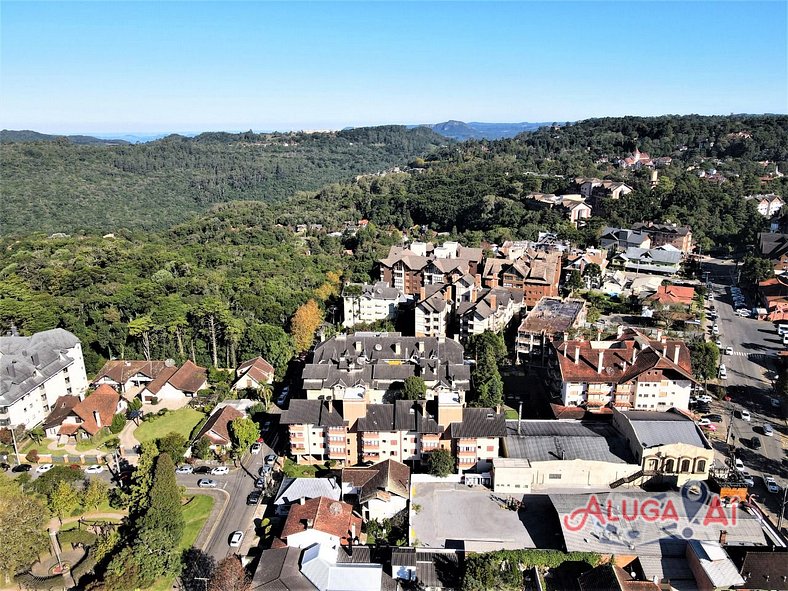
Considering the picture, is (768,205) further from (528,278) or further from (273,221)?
(273,221)

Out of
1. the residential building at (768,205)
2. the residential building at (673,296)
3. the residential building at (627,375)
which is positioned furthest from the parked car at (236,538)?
the residential building at (768,205)

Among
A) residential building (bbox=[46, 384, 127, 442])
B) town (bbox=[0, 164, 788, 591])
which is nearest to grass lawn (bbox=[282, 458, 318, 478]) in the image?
town (bbox=[0, 164, 788, 591])

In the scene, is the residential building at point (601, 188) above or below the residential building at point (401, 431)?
above

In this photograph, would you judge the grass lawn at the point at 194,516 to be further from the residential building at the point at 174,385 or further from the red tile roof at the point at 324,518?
the residential building at the point at 174,385

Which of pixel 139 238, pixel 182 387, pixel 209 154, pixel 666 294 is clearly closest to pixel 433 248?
pixel 666 294

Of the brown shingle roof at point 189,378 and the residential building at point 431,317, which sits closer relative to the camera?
the brown shingle roof at point 189,378

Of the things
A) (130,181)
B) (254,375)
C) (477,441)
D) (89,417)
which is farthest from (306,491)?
(130,181)

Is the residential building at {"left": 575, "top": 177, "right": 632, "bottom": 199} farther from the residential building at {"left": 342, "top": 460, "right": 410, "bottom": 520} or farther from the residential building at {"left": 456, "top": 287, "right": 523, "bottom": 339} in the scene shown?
the residential building at {"left": 342, "top": 460, "right": 410, "bottom": 520}
